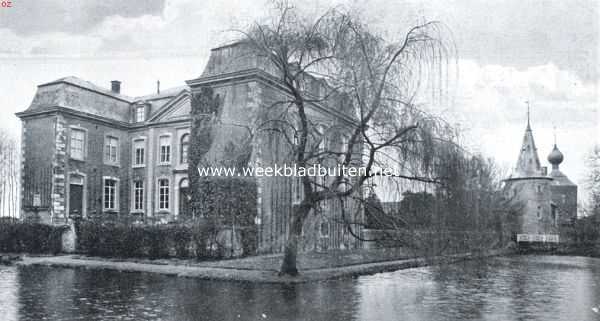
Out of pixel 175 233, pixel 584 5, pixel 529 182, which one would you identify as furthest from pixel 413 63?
pixel 529 182

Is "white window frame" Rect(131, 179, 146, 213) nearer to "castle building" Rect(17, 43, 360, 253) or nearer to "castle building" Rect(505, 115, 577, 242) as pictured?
"castle building" Rect(17, 43, 360, 253)

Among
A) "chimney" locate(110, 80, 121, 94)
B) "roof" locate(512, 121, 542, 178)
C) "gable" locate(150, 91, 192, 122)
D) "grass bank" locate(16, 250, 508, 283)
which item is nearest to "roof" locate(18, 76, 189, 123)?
"gable" locate(150, 91, 192, 122)

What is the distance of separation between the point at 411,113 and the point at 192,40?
268 inches

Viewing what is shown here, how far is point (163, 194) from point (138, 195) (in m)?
2.16

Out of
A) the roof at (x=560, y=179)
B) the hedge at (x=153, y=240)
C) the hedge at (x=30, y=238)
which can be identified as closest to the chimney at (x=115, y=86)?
the hedge at (x=30, y=238)

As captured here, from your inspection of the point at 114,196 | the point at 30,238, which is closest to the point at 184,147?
the point at 114,196

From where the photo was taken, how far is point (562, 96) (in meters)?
20.7

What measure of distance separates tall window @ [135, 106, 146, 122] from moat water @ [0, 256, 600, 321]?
55.4ft

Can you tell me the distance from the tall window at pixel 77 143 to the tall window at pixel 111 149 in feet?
5.69

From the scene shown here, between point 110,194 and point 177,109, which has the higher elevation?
point 177,109

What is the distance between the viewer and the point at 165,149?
31.3 meters

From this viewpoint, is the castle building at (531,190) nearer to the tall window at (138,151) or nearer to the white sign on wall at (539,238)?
the white sign on wall at (539,238)

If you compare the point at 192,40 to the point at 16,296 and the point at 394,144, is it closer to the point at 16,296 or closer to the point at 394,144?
the point at 394,144

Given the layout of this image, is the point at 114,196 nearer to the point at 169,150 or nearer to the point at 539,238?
the point at 169,150
